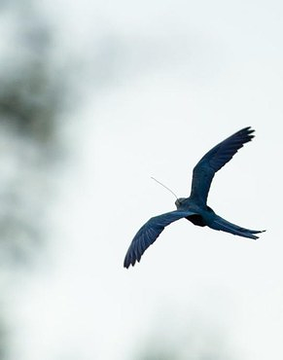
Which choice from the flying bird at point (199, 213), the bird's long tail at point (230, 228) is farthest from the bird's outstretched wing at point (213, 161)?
the bird's long tail at point (230, 228)

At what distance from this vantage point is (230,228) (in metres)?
9.24

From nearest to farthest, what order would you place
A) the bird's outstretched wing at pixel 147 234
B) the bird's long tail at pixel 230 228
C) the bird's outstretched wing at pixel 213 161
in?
the bird's outstretched wing at pixel 147 234 → the bird's long tail at pixel 230 228 → the bird's outstretched wing at pixel 213 161

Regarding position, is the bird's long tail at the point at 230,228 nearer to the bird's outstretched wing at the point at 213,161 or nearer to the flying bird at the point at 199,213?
the flying bird at the point at 199,213

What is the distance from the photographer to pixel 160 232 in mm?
9070

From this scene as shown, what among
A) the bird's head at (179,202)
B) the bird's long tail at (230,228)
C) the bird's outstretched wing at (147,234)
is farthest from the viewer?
the bird's head at (179,202)

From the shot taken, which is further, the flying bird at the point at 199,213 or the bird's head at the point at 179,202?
the bird's head at the point at 179,202

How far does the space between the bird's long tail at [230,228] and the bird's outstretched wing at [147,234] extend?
4.9 inches

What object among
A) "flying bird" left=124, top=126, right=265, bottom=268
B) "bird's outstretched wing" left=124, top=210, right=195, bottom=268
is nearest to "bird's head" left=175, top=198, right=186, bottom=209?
"flying bird" left=124, top=126, right=265, bottom=268

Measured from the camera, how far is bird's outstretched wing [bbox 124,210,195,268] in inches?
354

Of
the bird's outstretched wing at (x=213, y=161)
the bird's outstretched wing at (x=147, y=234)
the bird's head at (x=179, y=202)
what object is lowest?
the bird's outstretched wing at (x=147, y=234)

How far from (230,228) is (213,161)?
825 mm

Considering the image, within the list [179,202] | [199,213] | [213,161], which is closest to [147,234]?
[199,213]

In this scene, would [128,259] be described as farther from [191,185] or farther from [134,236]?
[191,185]

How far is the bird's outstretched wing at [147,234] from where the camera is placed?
29.5 feet
